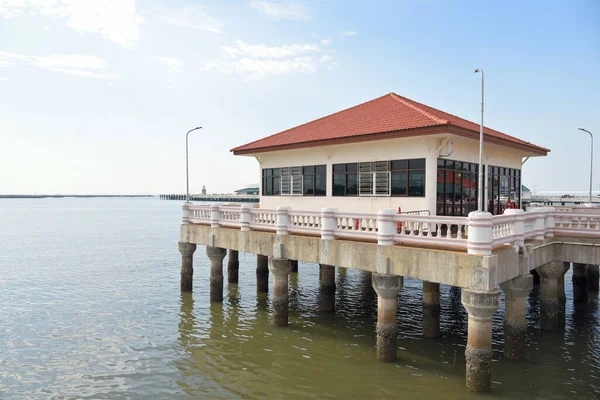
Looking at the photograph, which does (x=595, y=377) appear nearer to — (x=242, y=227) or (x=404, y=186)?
(x=404, y=186)

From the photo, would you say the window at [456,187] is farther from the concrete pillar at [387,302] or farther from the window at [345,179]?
the concrete pillar at [387,302]

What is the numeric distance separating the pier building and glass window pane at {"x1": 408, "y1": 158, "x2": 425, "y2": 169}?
4 cm

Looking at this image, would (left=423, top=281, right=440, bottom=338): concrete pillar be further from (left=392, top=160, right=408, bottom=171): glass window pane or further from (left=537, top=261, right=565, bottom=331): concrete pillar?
(left=392, top=160, right=408, bottom=171): glass window pane

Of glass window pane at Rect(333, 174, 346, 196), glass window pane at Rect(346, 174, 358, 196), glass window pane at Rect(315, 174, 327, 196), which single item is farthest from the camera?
glass window pane at Rect(315, 174, 327, 196)

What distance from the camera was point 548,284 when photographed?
16016 mm

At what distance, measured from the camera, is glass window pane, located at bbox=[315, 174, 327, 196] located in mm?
20500

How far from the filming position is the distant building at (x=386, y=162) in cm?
1700

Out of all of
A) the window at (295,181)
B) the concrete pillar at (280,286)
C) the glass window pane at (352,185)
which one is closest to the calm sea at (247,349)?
the concrete pillar at (280,286)

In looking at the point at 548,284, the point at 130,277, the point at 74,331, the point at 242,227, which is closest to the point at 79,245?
the point at 130,277

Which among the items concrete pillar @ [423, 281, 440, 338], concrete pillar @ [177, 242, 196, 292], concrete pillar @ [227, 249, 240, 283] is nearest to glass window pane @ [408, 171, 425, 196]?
concrete pillar @ [423, 281, 440, 338]

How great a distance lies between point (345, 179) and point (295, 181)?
3.07 metres

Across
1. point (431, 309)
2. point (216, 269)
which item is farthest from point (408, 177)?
point (216, 269)

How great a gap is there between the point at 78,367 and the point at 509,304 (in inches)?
532

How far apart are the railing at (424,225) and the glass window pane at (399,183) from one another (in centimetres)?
238
